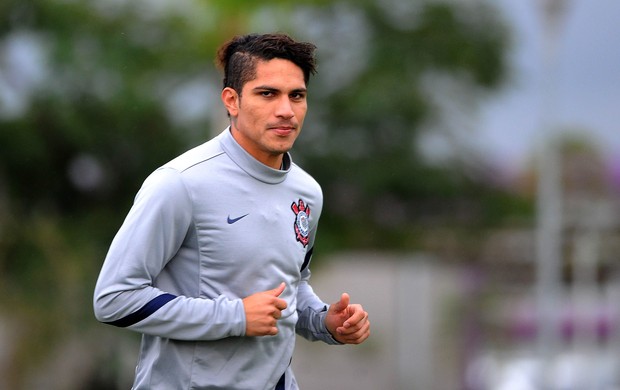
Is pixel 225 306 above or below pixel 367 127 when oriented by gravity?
below

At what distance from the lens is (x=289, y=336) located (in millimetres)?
4598

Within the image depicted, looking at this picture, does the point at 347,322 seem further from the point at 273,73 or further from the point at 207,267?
the point at 273,73

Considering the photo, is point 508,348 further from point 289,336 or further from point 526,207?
point 289,336

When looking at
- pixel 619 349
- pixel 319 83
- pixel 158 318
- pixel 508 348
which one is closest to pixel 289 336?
pixel 158 318

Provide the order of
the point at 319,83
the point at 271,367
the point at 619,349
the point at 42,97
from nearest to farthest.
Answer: the point at 271,367, the point at 42,97, the point at 319,83, the point at 619,349

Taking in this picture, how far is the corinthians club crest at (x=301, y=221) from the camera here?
459 cm

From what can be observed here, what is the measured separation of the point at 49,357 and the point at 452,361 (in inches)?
442

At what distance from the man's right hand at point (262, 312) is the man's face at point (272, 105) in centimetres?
50

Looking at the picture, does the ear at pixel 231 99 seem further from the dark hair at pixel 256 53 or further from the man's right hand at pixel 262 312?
the man's right hand at pixel 262 312

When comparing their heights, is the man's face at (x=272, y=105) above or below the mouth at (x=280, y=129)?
above

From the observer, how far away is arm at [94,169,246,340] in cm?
422

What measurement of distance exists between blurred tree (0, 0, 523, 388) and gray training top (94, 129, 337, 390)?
59.3ft

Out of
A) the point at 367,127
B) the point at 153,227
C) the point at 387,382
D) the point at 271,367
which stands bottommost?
the point at 387,382

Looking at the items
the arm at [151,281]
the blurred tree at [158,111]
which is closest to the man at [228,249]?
the arm at [151,281]
